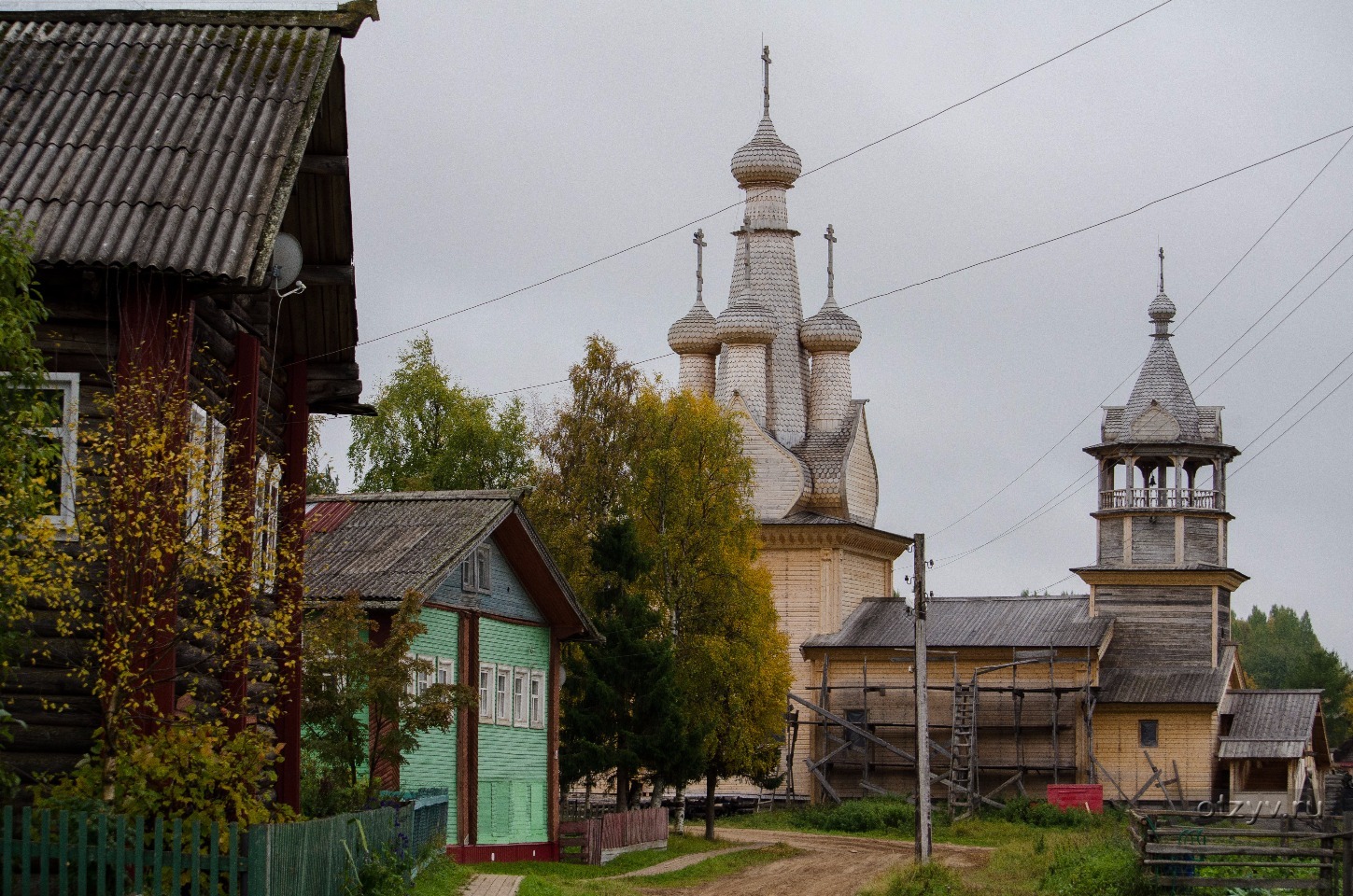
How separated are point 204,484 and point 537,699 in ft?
71.4

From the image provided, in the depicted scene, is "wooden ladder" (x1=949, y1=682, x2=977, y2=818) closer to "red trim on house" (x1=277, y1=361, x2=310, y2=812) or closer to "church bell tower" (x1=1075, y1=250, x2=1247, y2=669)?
"church bell tower" (x1=1075, y1=250, x2=1247, y2=669)

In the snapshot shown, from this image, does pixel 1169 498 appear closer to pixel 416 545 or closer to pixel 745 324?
pixel 745 324

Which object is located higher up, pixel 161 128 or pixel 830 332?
pixel 830 332

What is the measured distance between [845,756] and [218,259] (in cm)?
4259

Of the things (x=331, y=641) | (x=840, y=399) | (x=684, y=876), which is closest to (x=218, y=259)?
(x=331, y=641)

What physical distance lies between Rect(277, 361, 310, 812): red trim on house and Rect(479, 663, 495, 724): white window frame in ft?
40.6

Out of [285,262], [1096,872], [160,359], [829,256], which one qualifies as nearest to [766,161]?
[829,256]

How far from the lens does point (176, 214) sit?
52.5ft

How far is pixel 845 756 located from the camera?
5569 centimetres

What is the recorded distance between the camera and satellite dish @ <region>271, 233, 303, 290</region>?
1900 cm

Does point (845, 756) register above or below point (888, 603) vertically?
below

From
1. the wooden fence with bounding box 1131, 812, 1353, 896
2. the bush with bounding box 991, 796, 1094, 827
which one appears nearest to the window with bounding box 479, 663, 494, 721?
the wooden fence with bounding box 1131, 812, 1353, 896

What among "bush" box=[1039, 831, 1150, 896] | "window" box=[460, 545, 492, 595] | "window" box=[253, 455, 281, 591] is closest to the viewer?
"window" box=[253, 455, 281, 591]

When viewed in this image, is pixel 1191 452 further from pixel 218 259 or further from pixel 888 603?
pixel 218 259
